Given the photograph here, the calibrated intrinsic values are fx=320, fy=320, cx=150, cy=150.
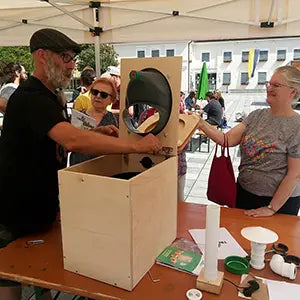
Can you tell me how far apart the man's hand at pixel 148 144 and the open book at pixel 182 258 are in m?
0.34

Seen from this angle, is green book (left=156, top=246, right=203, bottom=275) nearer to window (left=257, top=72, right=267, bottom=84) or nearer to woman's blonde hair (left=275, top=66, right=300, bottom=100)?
woman's blonde hair (left=275, top=66, right=300, bottom=100)

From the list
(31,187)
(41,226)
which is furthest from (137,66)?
(41,226)

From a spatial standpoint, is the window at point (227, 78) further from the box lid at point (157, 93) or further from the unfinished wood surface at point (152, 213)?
the unfinished wood surface at point (152, 213)

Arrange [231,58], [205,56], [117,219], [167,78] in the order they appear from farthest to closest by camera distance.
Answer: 1. [231,58]
2. [205,56]
3. [167,78]
4. [117,219]

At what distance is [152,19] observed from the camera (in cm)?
286

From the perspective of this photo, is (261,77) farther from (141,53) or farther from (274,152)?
(274,152)

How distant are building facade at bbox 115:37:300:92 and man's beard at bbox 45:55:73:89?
1844cm

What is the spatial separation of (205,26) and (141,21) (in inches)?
22.8

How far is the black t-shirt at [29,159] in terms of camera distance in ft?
3.30

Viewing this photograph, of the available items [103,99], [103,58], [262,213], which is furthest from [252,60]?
[262,213]

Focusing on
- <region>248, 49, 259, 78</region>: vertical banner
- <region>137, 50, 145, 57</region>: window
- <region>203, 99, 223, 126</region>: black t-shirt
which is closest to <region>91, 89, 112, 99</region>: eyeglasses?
<region>203, 99, 223, 126</region>: black t-shirt

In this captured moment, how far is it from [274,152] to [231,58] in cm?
2052

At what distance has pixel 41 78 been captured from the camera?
1.14 metres

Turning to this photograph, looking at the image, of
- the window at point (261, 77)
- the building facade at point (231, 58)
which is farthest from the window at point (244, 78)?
the window at point (261, 77)
